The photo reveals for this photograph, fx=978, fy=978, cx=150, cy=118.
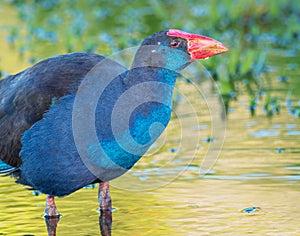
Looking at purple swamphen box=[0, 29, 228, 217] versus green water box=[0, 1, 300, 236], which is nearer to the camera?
purple swamphen box=[0, 29, 228, 217]

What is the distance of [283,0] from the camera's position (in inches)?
502

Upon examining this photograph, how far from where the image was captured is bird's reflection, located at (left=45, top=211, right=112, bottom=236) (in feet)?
20.4

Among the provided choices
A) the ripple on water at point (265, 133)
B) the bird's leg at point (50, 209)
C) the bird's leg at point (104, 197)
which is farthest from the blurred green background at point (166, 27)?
the bird's leg at point (50, 209)

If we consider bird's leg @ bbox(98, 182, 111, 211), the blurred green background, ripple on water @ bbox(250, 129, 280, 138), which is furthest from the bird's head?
the blurred green background

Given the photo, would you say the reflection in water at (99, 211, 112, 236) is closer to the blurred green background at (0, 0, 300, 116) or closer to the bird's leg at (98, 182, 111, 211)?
the bird's leg at (98, 182, 111, 211)

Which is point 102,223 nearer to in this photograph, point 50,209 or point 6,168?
point 50,209

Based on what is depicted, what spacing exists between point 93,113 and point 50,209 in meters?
0.85

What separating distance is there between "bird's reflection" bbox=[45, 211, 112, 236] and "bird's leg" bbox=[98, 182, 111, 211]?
0.20 feet

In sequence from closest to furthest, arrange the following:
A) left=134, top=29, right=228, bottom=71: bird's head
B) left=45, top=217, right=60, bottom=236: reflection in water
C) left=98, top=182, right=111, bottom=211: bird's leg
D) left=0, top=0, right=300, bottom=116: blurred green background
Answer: left=134, top=29, right=228, bottom=71: bird's head
left=45, top=217, right=60, bottom=236: reflection in water
left=98, top=182, right=111, bottom=211: bird's leg
left=0, top=0, right=300, bottom=116: blurred green background

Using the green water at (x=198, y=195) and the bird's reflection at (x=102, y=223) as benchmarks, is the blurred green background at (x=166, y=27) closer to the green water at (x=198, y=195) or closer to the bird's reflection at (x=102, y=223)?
the green water at (x=198, y=195)

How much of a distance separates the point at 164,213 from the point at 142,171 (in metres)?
1.03

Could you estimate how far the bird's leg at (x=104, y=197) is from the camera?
6609 mm

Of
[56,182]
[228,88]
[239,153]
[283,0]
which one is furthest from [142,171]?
[283,0]

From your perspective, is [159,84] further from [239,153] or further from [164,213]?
[239,153]
